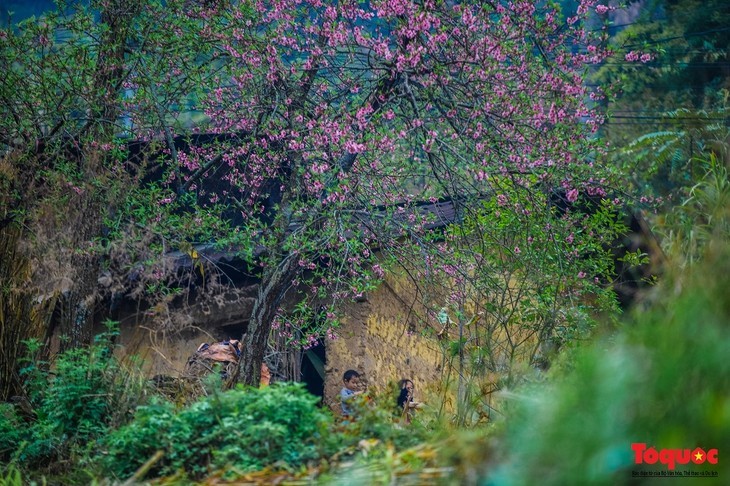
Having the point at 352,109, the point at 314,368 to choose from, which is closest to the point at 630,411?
the point at 352,109

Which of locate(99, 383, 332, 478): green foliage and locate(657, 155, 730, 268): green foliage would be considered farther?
locate(657, 155, 730, 268): green foliage

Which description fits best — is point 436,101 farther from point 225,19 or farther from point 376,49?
point 225,19

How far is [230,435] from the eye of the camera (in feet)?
13.3

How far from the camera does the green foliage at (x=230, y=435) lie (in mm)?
3900

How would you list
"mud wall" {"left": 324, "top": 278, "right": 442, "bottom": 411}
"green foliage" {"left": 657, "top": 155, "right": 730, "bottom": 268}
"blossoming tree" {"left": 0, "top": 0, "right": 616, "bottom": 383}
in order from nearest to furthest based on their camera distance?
1. "green foliage" {"left": 657, "top": 155, "right": 730, "bottom": 268}
2. "blossoming tree" {"left": 0, "top": 0, "right": 616, "bottom": 383}
3. "mud wall" {"left": 324, "top": 278, "right": 442, "bottom": 411}

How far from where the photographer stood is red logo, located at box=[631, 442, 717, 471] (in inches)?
100

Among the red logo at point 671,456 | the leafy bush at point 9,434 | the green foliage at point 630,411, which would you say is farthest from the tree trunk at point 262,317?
Result: the red logo at point 671,456

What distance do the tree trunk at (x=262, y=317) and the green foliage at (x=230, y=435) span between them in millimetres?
3320

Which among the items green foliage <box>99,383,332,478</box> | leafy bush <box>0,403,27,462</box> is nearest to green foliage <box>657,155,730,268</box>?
green foliage <box>99,383,332,478</box>

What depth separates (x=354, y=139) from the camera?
752 cm

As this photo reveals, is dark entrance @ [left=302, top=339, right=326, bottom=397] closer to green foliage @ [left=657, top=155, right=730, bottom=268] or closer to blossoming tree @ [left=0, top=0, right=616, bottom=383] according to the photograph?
blossoming tree @ [left=0, top=0, right=616, bottom=383]

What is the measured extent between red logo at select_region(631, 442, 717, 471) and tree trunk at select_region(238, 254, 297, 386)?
536 centimetres

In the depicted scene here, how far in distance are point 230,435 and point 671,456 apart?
2204mm

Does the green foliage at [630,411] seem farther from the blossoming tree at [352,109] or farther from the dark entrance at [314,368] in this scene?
the dark entrance at [314,368]
